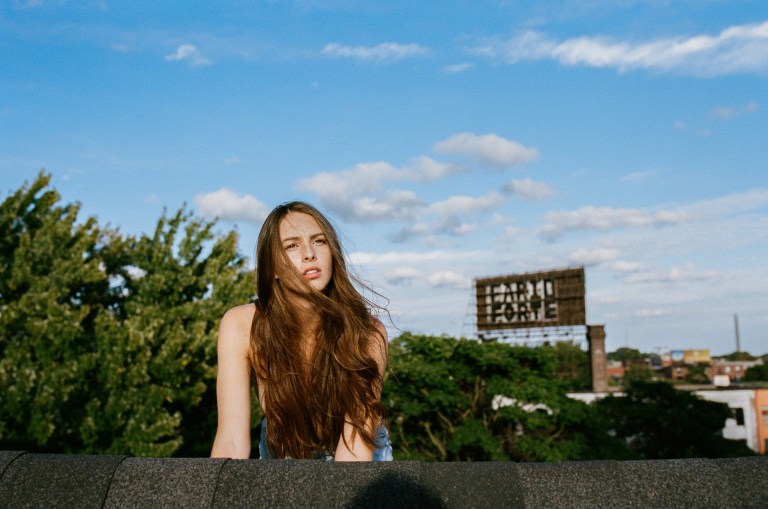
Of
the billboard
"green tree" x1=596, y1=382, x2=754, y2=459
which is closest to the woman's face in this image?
"green tree" x1=596, y1=382, x2=754, y2=459

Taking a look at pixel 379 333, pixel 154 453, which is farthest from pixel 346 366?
pixel 154 453

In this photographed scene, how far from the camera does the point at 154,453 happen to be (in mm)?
15086

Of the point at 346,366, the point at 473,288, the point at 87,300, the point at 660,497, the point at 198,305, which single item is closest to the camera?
the point at 660,497

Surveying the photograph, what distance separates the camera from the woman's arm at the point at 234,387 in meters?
2.62

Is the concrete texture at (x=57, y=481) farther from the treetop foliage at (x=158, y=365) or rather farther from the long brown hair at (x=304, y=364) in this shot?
the treetop foliage at (x=158, y=365)

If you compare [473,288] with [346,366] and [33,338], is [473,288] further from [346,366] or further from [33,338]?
[346,366]

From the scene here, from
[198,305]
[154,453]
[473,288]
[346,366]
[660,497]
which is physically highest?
[473,288]

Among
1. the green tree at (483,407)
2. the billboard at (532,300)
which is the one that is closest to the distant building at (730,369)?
the billboard at (532,300)

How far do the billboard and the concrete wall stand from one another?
4243 centimetres

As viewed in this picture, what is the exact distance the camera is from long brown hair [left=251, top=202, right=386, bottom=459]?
9.20 ft

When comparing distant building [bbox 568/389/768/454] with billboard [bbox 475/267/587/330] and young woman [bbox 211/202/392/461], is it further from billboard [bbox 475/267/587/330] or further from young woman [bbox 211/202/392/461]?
young woman [bbox 211/202/392/461]

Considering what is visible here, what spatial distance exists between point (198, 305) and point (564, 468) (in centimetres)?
1680

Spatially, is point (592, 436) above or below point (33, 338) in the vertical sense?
below

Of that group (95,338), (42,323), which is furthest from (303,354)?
(95,338)
